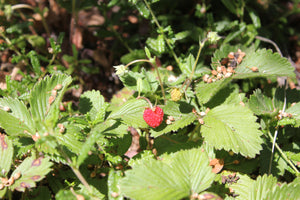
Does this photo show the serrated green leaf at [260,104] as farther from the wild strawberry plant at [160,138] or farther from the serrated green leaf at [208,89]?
the serrated green leaf at [208,89]

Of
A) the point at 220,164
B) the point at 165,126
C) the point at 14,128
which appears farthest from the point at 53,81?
the point at 220,164

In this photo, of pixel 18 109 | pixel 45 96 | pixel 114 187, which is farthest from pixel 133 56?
pixel 114 187

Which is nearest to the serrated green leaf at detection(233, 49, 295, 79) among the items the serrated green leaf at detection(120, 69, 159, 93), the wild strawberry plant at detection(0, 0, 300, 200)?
the wild strawberry plant at detection(0, 0, 300, 200)

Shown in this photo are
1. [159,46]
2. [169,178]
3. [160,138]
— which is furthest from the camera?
[159,46]

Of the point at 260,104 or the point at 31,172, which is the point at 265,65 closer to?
the point at 260,104

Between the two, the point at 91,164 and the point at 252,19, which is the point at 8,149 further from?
the point at 252,19

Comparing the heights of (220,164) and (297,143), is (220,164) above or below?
above
